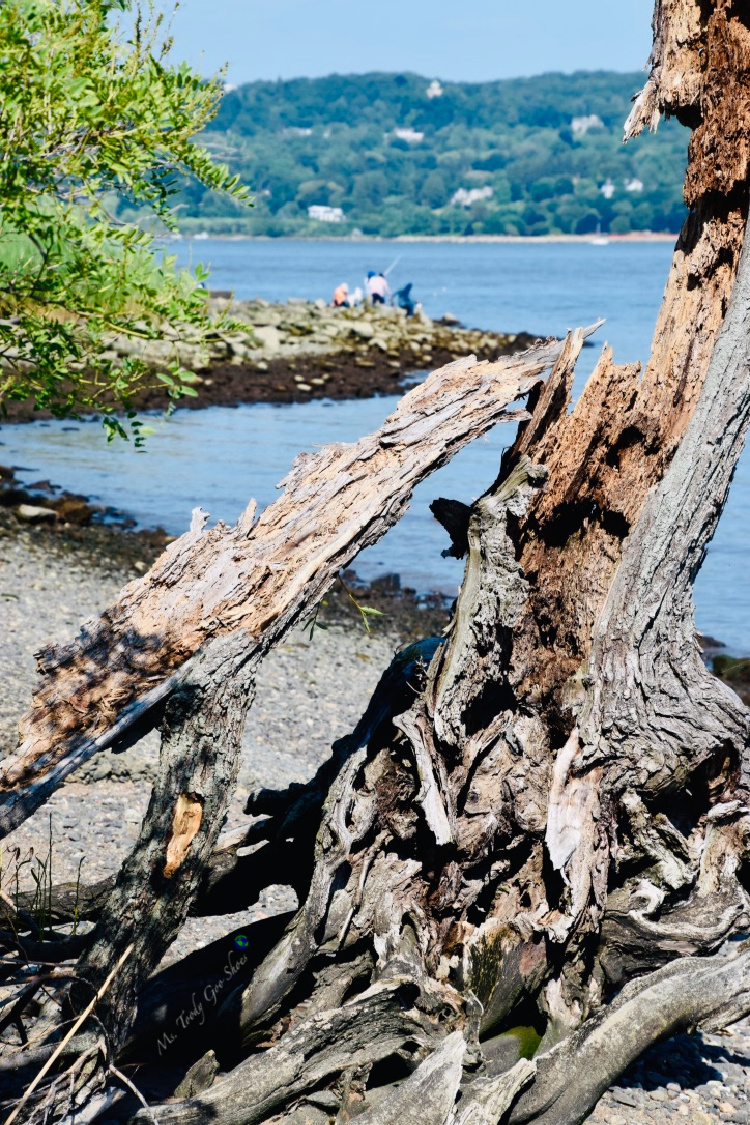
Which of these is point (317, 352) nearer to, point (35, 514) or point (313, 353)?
point (313, 353)

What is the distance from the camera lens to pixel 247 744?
36.9ft

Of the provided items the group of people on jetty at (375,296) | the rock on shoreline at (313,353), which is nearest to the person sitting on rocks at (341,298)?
the group of people on jetty at (375,296)

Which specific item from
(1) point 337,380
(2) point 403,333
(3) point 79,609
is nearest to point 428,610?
(3) point 79,609

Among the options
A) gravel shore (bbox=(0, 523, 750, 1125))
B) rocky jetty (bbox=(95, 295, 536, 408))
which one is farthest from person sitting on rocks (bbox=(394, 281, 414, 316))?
gravel shore (bbox=(0, 523, 750, 1125))

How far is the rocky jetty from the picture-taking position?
3700 centimetres

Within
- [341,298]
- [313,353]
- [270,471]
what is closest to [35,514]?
[270,471]

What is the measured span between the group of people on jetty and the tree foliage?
49.2 metres

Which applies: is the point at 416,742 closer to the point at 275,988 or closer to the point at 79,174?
the point at 275,988

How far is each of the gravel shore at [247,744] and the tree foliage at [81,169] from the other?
124 inches

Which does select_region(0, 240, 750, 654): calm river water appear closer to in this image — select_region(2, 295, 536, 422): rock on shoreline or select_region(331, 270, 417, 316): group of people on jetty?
select_region(2, 295, 536, 422): rock on shoreline

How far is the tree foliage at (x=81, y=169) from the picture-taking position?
5.90 m

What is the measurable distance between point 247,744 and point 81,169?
624cm

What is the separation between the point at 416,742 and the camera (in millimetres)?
5332

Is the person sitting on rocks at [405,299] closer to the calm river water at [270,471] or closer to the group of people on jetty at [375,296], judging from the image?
the group of people on jetty at [375,296]
